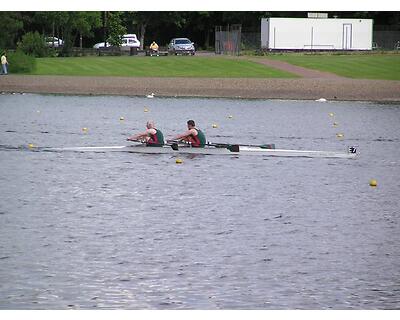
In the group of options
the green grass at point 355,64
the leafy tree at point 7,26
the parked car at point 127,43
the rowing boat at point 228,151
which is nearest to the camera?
the rowing boat at point 228,151

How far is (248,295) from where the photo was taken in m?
17.9

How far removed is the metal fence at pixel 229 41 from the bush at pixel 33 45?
49.0 ft

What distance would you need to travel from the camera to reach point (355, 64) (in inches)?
2795

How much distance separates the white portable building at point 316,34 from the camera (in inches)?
3191

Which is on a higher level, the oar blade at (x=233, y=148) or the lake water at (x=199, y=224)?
the oar blade at (x=233, y=148)

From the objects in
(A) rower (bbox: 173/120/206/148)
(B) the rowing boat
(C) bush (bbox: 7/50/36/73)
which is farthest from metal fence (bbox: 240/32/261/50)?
(A) rower (bbox: 173/120/206/148)

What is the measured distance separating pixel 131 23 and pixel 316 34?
23.4m

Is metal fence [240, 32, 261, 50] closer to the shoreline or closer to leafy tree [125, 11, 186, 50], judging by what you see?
leafy tree [125, 11, 186, 50]

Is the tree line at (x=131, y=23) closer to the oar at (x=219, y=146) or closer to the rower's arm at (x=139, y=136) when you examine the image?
the rower's arm at (x=139, y=136)

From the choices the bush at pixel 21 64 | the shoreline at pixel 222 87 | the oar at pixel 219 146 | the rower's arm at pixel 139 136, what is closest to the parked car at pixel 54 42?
the bush at pixel 21 64

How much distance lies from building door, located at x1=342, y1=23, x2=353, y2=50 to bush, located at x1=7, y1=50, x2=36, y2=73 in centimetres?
2727

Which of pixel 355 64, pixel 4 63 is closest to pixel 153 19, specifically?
pixel 355 64

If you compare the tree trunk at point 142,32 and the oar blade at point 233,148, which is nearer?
the oar blade at point 233,148
